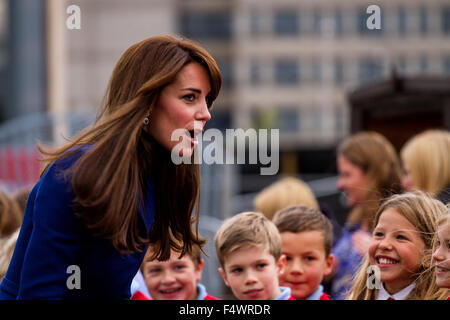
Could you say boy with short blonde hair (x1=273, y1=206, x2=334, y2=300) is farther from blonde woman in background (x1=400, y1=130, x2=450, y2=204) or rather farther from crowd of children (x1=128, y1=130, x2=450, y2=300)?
blonde woman in background (x1=400, y1=130, x2=450, y2=204)

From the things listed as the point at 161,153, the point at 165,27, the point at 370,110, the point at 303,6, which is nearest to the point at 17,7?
the point at 370,110

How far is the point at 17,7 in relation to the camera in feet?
41.3

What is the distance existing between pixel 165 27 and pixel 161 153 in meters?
44.1

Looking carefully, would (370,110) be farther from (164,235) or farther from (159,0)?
(159,0)

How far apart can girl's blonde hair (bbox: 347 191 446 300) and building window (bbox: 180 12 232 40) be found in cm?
4832

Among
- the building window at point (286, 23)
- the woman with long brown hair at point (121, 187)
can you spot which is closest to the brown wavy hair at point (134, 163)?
the woman with long brown hair at point (121, 187)

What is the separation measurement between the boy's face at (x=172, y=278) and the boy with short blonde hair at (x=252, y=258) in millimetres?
A: 265

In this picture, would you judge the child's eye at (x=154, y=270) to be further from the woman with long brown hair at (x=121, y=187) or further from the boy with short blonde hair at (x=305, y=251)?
the woman with long brown hair at (x=121, y=187)

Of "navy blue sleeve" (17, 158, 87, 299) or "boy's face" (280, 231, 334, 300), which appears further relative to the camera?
"boy's face" (280, 231, 334, 300)

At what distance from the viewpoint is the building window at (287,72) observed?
164ft

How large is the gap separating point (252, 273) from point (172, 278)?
1.50 feet

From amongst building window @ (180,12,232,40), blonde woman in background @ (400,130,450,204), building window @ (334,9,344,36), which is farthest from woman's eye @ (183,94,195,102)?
building window @ (180,12,232,40)

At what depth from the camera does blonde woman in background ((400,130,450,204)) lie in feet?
12.7

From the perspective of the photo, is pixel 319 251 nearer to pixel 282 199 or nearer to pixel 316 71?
pixel 282 199
